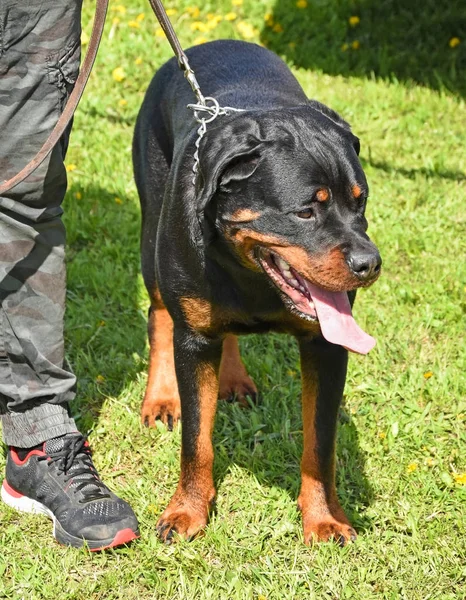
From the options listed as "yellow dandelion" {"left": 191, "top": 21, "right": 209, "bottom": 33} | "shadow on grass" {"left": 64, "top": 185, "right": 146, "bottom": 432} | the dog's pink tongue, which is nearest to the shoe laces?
"shadow on grass" {"left": 64, "top": 185, "right": 146, "bottom": 432}

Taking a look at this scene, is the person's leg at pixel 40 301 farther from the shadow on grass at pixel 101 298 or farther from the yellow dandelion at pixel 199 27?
the yellow dandelion at pixel 199 27

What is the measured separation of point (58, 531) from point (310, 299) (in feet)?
4.25

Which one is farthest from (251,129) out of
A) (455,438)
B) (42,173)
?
(455,438)

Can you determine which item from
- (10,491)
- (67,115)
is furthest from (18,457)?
(67,115)

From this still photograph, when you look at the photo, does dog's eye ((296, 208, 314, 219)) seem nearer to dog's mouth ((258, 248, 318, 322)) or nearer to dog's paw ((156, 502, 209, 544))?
dog's mouth ((258, 248, 318, 322))

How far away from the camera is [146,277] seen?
4.23 meters

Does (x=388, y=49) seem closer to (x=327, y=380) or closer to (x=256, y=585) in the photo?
(x=327, y=380)

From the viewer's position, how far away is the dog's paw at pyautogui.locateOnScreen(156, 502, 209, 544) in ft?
11.2

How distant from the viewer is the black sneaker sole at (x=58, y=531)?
3.35m

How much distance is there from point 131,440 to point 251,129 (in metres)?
1.57

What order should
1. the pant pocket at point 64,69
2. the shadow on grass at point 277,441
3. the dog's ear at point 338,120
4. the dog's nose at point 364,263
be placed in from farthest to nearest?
the shadow on grass at point 277,441, the pant pocket at point 64,69, the dog's ear at point 338,120, the dog's nose at point 364,263

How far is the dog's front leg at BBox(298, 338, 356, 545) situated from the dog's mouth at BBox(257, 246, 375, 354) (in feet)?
0.78

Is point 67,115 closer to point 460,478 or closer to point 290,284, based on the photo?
point 290,284

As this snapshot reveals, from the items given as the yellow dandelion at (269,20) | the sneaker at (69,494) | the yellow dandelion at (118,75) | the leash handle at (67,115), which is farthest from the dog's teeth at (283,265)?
the yellow dandelion at (269,20)
